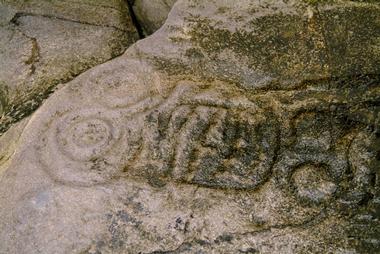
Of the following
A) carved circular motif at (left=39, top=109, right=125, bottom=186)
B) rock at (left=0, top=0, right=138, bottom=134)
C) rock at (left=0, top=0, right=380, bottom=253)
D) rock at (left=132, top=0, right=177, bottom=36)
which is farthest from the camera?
rock at (left=132, top=0, right=177, bottom=36)

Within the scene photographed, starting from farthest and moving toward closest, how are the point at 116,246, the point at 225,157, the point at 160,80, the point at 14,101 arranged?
the point at 14,101
the point at 160,80
the point at 225,157
the point at 116,246

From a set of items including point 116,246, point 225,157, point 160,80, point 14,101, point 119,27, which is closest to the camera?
point 116,246

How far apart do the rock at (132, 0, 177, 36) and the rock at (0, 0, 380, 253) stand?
1.86 feet

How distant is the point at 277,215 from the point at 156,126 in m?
0.42

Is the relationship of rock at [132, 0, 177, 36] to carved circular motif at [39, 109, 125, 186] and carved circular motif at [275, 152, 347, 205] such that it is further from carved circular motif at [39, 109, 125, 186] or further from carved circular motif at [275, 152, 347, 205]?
carved circular motif at [275, 152, 347, 205]

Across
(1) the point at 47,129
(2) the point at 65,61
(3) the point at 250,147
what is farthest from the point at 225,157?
(2) the point at 65,61

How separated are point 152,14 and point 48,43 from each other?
501 mm

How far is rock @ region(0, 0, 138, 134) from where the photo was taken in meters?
1.84

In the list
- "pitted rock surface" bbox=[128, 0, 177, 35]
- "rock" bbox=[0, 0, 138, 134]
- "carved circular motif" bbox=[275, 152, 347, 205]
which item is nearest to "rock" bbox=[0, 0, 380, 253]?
"carved circular motif" bbox=[275, 152, 347, 205]

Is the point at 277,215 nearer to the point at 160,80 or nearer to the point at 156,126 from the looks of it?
the point at 156,126

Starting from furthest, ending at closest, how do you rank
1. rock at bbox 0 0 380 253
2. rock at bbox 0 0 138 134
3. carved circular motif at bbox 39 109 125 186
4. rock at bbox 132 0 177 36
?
rock at bbox 132 0 177 36, rock at bbox 0 0 138 134, carved circular motif at bbox 39 109 125 186, rock at bbox 0 0 380 253

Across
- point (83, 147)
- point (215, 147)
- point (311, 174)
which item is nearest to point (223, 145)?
point (215, 147)

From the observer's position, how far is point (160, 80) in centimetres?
151

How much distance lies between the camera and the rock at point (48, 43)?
1.84 metres
